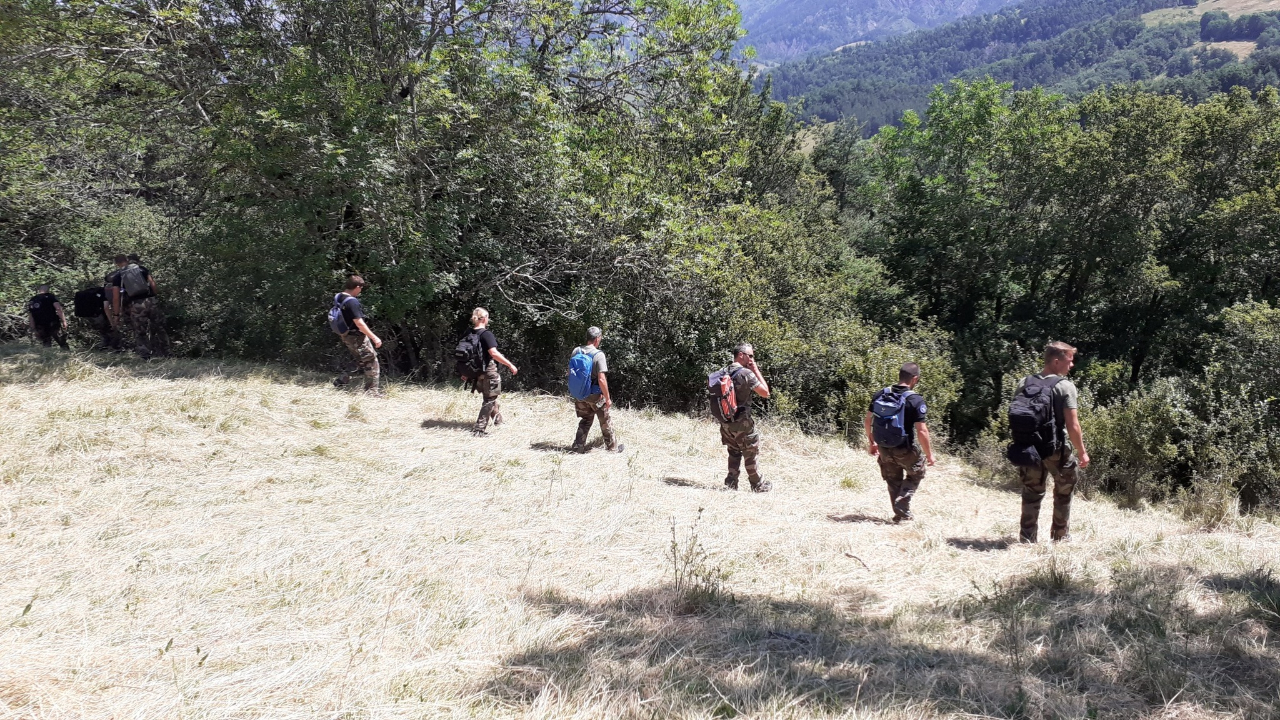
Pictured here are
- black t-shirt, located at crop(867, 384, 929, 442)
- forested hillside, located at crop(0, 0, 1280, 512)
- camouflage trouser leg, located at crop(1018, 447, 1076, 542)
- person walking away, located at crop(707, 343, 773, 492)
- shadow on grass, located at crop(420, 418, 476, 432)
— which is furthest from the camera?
forested hillside, located at crop(0, 0, 1280, 512)

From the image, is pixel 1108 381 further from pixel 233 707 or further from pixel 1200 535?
pixel 233 707

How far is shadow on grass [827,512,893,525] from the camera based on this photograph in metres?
6.52

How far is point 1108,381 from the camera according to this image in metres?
16.2

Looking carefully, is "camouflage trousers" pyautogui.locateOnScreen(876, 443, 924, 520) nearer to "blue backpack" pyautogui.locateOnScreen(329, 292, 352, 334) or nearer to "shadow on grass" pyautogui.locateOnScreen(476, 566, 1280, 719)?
"shadow on grass" pyautogui.locateOnScreen(476, 566, 1280, 719)

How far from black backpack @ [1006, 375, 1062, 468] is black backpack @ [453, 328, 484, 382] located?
5637mm

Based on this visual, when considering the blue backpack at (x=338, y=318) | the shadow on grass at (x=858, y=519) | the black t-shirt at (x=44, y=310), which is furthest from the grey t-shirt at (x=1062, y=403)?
the black t-shirt at (x=44, y=310)

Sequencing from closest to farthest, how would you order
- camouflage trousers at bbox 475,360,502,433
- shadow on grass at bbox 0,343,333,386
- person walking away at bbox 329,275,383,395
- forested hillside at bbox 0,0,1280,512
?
camouflage trousers at bbox 475,360,502,433, shadow on grass at bbox 0,343,333,386, person walking away at bbox 329,275,383,395, forested hillside at bbox 0,0,1280,512

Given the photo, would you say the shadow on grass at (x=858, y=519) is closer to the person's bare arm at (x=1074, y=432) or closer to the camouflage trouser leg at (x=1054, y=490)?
the camouflage trouser leg at (x=1054, y=490)

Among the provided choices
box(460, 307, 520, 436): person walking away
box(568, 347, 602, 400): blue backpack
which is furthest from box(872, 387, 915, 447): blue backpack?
box(460, 307, 520, 436): person walking away

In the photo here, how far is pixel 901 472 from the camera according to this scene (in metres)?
6.47

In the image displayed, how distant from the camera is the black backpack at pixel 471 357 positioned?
312 inches

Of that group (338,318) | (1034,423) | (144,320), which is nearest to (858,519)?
(1034,423)

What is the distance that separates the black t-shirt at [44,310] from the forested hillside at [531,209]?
2188 millimetres

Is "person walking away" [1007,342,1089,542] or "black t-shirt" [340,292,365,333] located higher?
"black t-shirt" [340,292,365,333]
